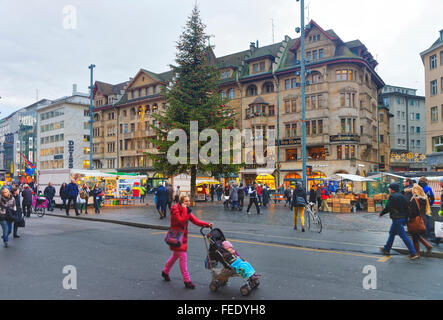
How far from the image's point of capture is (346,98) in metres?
41.5

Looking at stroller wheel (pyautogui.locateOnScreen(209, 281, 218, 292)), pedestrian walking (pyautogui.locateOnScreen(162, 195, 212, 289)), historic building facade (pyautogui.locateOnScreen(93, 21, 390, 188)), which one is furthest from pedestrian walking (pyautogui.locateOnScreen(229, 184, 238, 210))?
stroller wheel (pyautogui.locateOnScreen(209, 281, 218, 292))

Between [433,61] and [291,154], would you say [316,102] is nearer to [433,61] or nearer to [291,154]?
[291,154]

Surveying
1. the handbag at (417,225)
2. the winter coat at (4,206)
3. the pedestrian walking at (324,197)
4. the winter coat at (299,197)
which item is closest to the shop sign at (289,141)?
the pedestrian walking at (324,197)

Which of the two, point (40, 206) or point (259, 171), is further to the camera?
point (259, 171)

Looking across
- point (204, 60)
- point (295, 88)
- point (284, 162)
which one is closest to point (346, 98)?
point (295, 88)

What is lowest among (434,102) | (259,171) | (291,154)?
(259,171)

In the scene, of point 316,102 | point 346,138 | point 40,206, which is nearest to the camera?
point 40,206

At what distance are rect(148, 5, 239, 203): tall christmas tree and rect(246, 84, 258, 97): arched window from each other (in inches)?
833

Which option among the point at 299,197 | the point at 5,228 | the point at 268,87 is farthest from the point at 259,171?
the point at 5,228

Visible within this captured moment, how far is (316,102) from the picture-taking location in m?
42.6

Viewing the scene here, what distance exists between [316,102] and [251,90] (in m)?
9.87

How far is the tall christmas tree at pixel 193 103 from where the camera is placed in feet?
84.8

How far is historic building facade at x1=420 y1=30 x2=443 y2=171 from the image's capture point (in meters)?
37.5

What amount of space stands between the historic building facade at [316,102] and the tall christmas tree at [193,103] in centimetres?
1266
